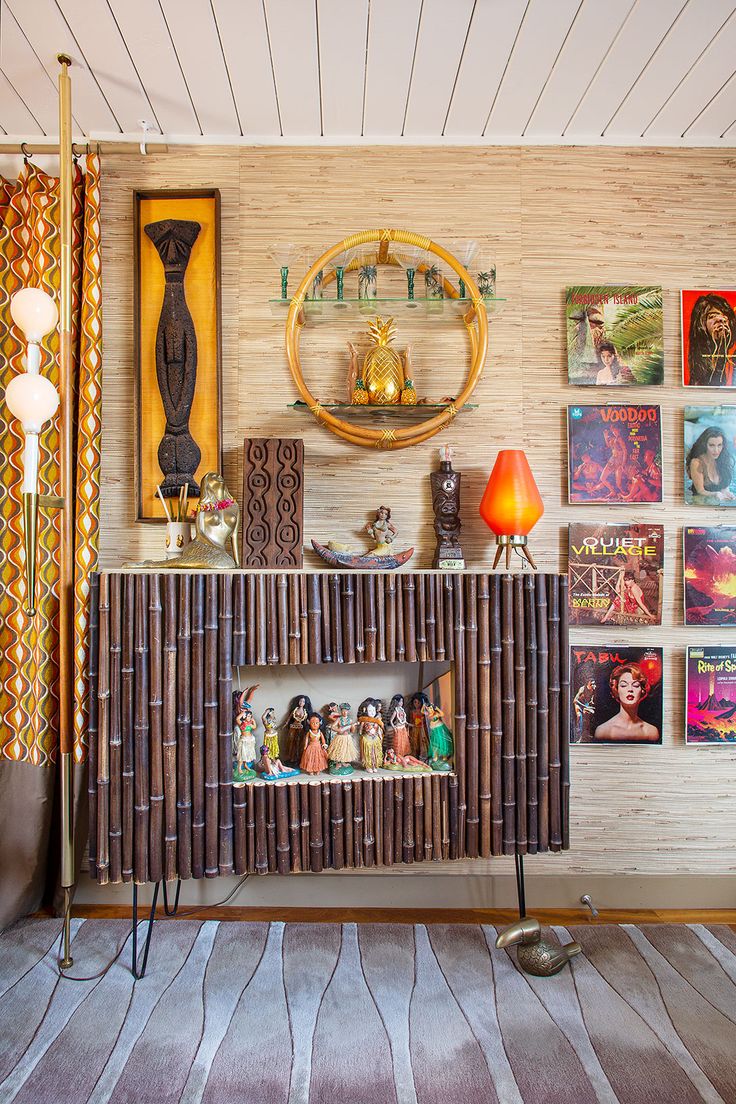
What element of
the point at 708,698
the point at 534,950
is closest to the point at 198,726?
the point at 534,950

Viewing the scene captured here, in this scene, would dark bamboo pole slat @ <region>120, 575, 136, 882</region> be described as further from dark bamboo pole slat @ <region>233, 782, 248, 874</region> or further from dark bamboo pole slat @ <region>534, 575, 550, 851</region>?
dark bamboo pole slat @ <region>534, 575, 550, 851</region>

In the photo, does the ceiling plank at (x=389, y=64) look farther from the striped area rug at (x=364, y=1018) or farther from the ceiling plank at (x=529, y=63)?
the striped area rug at (x=364, y=1018)

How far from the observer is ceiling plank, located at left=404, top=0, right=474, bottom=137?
1875mm

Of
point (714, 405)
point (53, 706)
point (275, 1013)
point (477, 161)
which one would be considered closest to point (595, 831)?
point (275, 1013)

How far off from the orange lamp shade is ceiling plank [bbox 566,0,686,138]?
122 centimetres

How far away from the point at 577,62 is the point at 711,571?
5.77 ft

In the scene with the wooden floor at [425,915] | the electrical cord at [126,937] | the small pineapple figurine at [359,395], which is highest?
the small pineapple figurine at [359,395]

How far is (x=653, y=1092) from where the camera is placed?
156 centimetres

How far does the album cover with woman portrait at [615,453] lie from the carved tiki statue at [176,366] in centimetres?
139

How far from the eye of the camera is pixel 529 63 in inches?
81.7

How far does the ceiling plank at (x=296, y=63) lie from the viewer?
6.15ft

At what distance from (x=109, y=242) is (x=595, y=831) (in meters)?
2.82

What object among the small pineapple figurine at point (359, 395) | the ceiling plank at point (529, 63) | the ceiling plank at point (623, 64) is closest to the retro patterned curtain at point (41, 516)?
the small pineapple figurine at point (359, 395)

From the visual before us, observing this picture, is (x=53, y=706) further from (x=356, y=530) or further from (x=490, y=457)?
(x=490, y=457)
